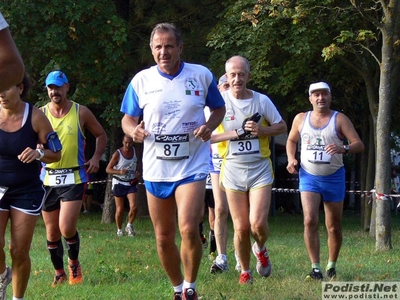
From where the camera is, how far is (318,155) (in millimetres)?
9172

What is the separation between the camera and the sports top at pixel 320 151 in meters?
9.14

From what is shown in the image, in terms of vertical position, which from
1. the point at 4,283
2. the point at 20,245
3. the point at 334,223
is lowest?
the point at 4,283

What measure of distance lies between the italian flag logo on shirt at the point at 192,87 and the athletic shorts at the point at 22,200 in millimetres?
1517

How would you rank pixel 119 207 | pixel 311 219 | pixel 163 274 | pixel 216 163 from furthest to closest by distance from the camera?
pixel 119 207
pixel 216 163
pixel 163 274
pixel 311 219

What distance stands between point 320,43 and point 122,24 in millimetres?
4962

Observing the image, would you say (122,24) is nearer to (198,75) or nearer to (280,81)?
(280,81)

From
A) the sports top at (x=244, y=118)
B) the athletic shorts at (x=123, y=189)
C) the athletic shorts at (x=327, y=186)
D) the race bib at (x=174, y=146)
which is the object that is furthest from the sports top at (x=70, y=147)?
the athletic shorts at (x=123, y=189)

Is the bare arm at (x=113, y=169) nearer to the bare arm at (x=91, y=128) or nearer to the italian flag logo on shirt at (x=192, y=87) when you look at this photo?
the bare arm at (x=91, y=128)

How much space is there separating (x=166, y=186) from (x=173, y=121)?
535mm

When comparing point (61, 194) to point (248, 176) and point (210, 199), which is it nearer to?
point (248, 176)

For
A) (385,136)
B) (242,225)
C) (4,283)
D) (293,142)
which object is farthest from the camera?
(385,136)

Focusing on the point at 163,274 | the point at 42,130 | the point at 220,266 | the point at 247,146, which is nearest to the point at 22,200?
the point at 42,130

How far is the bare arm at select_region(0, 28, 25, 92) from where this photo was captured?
2791 mm

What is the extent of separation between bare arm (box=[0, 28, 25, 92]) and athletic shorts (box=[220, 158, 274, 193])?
585 centimetres
